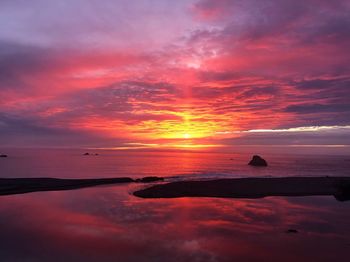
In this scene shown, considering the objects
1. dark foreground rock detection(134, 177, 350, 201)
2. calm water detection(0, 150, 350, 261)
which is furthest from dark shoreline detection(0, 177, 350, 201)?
calm water detection(0, 150, 350, 261)

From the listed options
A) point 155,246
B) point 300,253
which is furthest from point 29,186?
point 300,253

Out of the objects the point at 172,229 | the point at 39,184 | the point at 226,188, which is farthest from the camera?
the point at 39,184

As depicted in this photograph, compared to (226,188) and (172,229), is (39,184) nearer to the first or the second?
(226,188)

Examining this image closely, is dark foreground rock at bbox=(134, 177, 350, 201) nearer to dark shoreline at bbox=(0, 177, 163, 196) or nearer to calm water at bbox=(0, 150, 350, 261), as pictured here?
calm water at bbox=(0, 150, 350, 261)

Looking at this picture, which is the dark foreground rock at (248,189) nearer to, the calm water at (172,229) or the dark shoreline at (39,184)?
the calm water at (172,229)

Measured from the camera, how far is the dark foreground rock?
4095 cm

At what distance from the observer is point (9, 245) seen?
19.2 meters

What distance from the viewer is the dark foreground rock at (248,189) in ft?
134

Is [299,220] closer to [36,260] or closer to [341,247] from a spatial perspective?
[341,247]

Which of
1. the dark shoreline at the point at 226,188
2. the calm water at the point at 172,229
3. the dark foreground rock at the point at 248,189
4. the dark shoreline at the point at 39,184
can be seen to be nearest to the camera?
the calm water at the point at 172,229

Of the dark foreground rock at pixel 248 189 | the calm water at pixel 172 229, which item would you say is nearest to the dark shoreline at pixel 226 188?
the dark foreground rock at pixel 248 189

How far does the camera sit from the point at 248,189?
44656mm

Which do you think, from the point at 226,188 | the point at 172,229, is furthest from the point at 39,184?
the point at 172,229

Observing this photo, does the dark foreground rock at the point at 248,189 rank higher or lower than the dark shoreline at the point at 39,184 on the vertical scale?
lower
